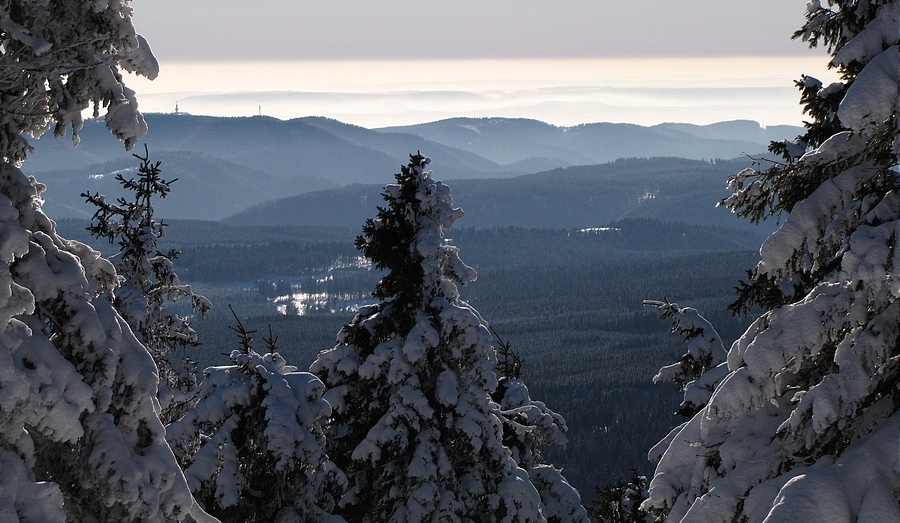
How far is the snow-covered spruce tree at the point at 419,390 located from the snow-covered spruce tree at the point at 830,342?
7.20 metres

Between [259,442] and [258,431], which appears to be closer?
[259,442]

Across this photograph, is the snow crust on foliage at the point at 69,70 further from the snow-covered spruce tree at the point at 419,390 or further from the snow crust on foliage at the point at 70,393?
the snow-covered spruce tree at the point at 419,390

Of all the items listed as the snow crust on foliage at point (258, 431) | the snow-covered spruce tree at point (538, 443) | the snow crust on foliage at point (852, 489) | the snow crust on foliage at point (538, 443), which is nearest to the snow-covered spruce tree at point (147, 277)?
the snow crust on foliage at point (258, 431)

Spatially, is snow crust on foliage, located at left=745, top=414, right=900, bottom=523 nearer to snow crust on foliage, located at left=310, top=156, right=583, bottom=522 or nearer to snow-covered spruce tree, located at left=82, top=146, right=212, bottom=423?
snow crust on foliage, located at left=310, top=156, right=583, bottom=522

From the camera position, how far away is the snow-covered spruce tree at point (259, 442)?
13.7 m

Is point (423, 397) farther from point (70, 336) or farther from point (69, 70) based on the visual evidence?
point (69, 70)

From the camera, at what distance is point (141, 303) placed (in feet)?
56.3

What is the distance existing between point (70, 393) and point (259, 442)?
255 inches

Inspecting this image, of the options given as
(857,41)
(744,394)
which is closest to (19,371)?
(744,394)

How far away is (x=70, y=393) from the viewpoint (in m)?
7.61

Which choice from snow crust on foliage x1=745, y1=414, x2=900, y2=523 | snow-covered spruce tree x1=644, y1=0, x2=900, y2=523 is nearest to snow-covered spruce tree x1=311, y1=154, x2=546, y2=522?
snow-covered spruce tree x1=644, y1=0, x2=900, y2=523

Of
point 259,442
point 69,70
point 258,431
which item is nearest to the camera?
point 69,70

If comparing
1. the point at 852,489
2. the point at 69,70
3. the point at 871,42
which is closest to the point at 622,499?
the point at 852,489

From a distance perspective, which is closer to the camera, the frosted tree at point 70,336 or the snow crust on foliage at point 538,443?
the frosted tree at point 70,336
